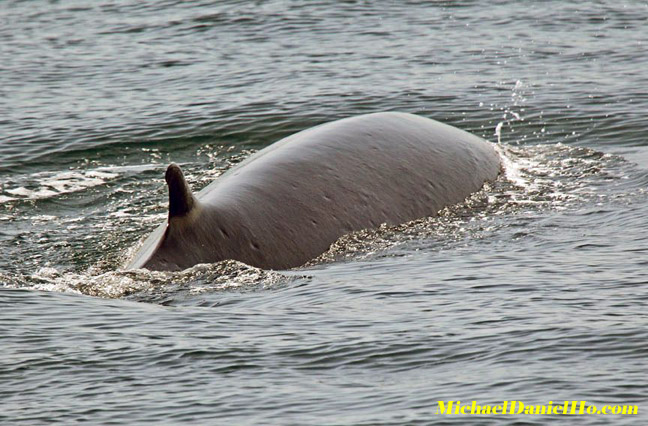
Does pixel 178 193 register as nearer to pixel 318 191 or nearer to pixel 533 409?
pixel 318 191

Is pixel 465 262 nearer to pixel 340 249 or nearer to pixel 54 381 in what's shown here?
pixel 340 249

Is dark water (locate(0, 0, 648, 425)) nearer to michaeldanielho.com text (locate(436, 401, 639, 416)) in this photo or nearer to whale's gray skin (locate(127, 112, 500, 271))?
michaeldanielho.com text (locate(436, 401, 639, 416))

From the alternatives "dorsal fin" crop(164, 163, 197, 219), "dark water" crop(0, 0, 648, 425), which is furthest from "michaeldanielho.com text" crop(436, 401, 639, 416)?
"dorsal fin" crop(164, 163, 197, 219)

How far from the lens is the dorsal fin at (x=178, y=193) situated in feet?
29.3

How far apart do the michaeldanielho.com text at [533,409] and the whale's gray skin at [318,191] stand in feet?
9.74

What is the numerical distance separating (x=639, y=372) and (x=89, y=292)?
4.10 metres

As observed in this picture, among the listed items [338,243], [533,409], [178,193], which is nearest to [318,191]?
[338,243]

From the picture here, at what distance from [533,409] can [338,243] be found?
3663 millimetres

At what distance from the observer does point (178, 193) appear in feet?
29.8

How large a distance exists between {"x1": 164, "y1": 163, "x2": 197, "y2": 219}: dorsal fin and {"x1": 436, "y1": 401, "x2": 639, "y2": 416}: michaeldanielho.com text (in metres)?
2.90

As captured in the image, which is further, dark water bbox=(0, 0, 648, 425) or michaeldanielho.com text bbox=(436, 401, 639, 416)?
dark water bbox=(0, 0, 648, 425)

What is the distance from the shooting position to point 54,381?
7.50m

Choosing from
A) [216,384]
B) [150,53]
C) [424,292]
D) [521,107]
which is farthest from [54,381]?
A: [150,53]

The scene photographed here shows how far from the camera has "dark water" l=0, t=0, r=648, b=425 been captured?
286 inches
